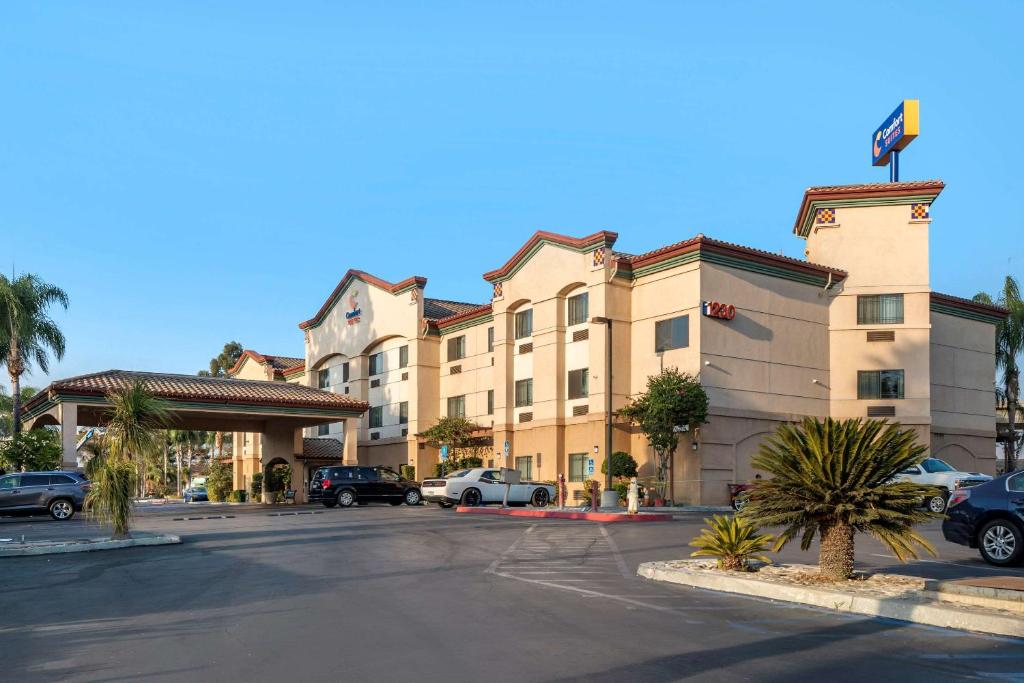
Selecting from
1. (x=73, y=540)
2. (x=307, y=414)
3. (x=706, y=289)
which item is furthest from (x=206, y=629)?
(x=307, y=414)

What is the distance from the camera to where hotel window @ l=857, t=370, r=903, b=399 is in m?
40.5

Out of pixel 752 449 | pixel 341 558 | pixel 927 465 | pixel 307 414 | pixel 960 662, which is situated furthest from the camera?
pixel 307 414

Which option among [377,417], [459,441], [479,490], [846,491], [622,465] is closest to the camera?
[846,491]

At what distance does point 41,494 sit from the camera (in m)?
32.8

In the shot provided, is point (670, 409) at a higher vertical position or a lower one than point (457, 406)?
higher

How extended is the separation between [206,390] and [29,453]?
7788 millimetres

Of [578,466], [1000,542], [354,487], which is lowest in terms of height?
[354,487]

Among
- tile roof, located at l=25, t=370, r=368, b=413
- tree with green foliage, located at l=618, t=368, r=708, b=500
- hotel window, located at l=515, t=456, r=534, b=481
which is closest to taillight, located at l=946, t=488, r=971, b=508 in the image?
tree with green foliage, located at l=618, t=368, r=708, b=500

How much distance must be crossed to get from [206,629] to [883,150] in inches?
1642

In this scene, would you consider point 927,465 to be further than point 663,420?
No

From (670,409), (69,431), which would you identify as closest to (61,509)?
(69,431)

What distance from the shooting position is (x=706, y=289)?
38000 mm

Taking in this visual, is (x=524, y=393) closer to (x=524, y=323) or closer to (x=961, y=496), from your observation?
(x=524, y=323)

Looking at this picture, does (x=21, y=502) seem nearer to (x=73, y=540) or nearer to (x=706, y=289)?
(x=73, y=540)
